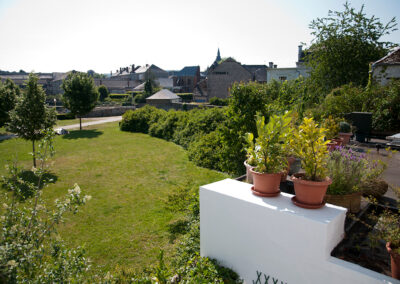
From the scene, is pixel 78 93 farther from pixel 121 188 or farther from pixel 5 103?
pixel 121 188

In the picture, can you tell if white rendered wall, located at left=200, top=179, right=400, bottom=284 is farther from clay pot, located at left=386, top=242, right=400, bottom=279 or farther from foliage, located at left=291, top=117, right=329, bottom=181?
foliage, located at left=291, top=117, right=329, bottom=181

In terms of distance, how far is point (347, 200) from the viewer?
314cm

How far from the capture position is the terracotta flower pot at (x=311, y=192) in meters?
2.56

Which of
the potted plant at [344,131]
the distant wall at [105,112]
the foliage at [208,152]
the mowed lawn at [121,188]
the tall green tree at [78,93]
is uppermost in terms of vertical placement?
the tall green tree at [78,93]

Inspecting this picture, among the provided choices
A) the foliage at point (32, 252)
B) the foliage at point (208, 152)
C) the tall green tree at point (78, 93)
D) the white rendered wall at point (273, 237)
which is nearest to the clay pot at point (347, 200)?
the white rendered wall at point (273, 237)

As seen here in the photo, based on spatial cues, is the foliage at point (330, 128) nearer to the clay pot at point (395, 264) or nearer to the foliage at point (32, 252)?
the clay pot at point (395, 264)

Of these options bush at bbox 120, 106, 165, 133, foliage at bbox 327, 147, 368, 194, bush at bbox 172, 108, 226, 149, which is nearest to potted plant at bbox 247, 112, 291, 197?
foliage at bbox 327, 147, 368, 194

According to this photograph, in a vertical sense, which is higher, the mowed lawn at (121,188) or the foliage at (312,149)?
the foliage at (312,149)

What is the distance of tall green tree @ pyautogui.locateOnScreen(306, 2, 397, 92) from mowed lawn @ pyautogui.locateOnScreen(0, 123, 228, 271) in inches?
501

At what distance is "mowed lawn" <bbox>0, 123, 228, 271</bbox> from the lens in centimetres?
561

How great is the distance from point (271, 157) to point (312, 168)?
470 mm

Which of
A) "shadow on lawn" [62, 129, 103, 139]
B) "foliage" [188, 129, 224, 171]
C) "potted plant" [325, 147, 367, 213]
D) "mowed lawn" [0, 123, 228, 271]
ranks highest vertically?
"potted plant" [325, 147, 367, 213]

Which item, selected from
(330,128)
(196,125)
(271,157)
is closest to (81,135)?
(196,125)

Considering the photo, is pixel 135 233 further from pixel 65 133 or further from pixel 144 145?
pixel 65 133
